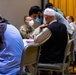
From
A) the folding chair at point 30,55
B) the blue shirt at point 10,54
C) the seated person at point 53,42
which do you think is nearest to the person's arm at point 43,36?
the seated person at point 53,42

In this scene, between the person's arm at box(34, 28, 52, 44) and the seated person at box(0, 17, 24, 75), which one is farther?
the person's arm at box(34, 28, 52, 44)

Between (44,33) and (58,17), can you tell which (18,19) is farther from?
(44,33)

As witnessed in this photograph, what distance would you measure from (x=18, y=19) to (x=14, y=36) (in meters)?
4.27

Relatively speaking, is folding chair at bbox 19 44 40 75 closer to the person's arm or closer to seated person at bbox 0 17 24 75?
seated person at bbox 0 17 24 75

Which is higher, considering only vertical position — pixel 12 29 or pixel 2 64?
pixel 12 29

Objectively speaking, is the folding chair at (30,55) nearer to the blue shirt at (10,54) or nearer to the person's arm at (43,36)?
the blue shirt at (10,54)

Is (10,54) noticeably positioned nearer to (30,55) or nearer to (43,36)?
(30,55)

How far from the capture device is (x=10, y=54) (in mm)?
2309

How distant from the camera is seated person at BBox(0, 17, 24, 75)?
7.54ft

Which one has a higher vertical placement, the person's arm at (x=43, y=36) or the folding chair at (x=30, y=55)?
the folding chair at (x=30, y=55)

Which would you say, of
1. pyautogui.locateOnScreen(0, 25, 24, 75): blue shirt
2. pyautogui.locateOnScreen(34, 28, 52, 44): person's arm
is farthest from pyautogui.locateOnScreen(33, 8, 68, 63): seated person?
pyautogui.locateOnScreen(0, 25, 24, 75): blue shirt

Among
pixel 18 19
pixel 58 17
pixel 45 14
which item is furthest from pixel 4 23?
pixel 18 19

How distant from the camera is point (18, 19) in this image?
6.59m

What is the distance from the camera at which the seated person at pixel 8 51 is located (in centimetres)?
230
